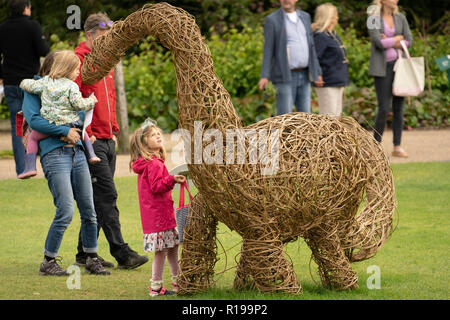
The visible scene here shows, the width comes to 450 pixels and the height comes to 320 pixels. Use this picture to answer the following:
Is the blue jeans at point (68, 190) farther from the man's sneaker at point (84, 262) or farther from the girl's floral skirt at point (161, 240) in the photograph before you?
the girl's floral skirt at point (161, 240)

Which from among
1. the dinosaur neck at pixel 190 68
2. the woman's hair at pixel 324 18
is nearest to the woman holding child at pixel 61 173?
the dinosaur neck at pixel 190 68

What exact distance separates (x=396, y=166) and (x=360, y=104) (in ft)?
13.9

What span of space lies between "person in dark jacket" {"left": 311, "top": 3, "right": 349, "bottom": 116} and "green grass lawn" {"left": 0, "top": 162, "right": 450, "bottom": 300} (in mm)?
1581

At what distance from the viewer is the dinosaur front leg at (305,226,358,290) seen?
5062mm

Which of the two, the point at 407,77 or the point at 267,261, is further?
the point at 407,77

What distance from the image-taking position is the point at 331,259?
5.13m

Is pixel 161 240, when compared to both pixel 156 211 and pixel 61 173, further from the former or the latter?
pixel 61 173

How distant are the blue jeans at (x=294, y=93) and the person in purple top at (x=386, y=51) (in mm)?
1377

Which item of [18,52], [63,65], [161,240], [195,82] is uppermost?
[18,52]

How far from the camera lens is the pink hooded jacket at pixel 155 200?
5191mm

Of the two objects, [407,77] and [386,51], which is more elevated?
[386,51]

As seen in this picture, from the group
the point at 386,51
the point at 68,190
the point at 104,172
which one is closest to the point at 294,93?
the point at 386,51

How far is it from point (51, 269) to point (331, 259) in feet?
6.97

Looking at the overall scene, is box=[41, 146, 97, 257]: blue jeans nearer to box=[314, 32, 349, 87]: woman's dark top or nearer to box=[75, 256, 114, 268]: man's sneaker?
box=[75, 256, 114, 268]: man's sneaker
